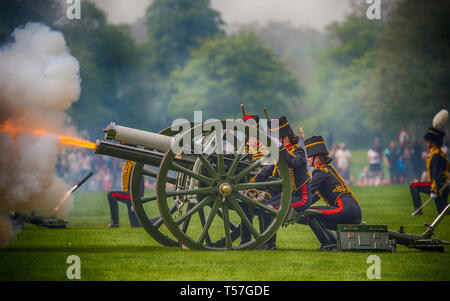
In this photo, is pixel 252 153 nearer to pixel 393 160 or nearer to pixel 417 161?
pixel 417 161

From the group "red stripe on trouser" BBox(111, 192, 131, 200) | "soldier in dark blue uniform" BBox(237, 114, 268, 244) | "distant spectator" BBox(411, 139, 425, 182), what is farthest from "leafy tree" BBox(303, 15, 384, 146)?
"soldier in dark blue uniform" BBox(237, 114, 268, 244)

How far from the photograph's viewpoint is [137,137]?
8180mm

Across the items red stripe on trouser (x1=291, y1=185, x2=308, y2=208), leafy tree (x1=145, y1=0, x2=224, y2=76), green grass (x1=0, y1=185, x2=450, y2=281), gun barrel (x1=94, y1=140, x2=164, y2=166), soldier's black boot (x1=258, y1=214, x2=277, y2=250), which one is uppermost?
leafy tree (x1=145, y1=0, x2=224, y2=76)

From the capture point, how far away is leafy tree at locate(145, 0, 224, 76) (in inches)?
1849

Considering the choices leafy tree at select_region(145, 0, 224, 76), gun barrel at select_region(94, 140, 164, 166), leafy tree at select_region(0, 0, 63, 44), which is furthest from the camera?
leafy tree at select_region(145, 0, 224, 76)

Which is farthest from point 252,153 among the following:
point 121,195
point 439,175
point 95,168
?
point 95,168

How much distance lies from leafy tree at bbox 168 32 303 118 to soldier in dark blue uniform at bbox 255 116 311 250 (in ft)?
96.4

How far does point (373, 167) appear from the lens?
88.9ft

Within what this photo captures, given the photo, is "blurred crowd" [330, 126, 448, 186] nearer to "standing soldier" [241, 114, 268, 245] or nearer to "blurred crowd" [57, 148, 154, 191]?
"blurred crowd" [57, 148, 154, 191]

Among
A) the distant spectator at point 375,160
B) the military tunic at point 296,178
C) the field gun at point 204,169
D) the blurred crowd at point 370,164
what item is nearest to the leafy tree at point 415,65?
the blurred crowd at point 370,164

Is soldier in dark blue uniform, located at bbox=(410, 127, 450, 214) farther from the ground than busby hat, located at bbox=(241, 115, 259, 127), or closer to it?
closer to it
